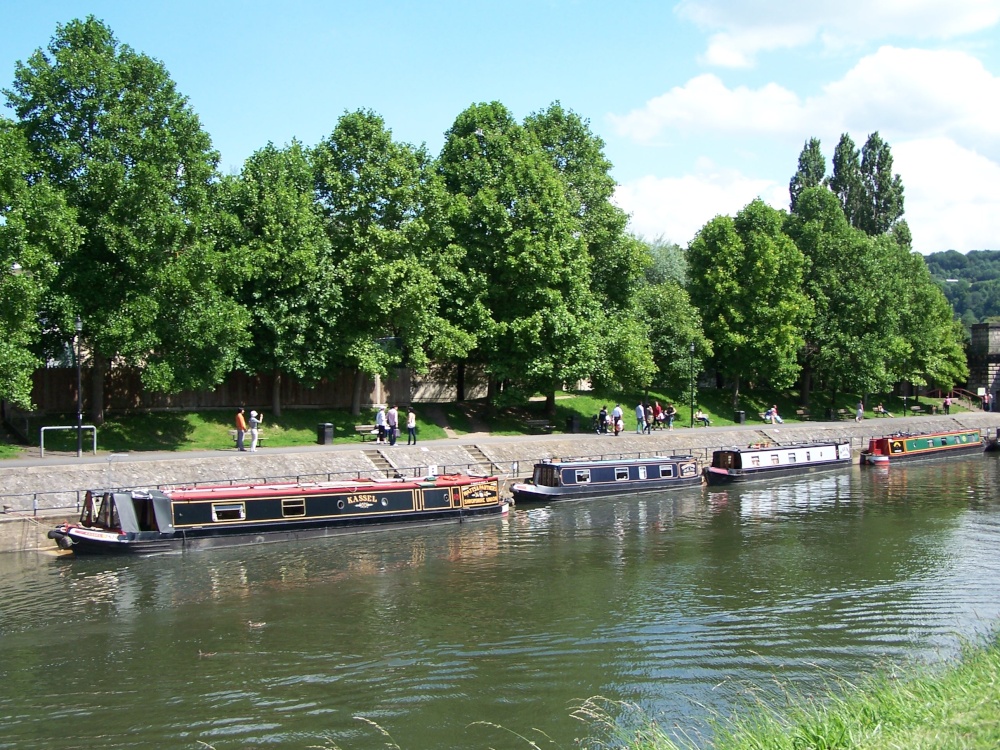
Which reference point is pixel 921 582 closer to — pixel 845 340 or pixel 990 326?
pixel 845 340

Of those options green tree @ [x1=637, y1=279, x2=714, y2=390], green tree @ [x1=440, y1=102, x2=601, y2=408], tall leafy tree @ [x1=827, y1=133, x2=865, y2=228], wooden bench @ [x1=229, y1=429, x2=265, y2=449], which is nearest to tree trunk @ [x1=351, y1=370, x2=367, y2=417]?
wooden bench @ [x1=229, y1=429, x2=265, y2=449]

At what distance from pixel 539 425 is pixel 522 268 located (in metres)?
8.81

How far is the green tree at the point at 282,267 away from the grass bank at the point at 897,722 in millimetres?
31202

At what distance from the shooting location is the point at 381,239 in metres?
44.1

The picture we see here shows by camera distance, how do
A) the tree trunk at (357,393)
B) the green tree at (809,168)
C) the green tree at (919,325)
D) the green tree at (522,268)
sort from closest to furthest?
the tree trunk at (357,393) < the green tree at (522,268) < the green tree at (919,325) < the green tree at (809,168)

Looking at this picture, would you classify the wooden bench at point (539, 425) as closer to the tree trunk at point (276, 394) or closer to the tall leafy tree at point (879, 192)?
the tree trunk at point (276, 394)

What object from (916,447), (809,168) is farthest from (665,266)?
(916,447)

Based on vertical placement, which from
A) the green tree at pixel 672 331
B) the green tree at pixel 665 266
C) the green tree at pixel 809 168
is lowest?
the green tree at pixel 672 331

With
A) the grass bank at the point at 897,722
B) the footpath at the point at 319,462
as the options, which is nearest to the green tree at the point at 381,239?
the footpath at the point at 319,462

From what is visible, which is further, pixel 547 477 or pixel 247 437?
pixel 247 437

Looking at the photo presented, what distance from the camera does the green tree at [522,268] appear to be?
4812 cm

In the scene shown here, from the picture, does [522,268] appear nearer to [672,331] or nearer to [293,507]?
[672,331]

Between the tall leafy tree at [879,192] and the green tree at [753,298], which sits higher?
the tall leafy tree at [879,192]

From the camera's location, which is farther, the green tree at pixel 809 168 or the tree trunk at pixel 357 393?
the green tree at pixel 809 168
